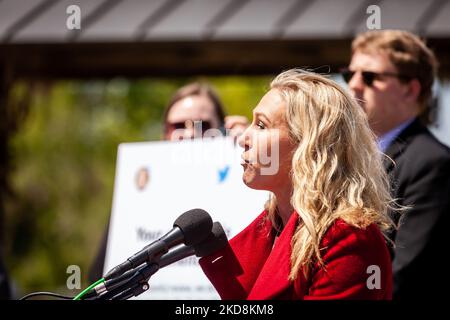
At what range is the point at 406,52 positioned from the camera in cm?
354

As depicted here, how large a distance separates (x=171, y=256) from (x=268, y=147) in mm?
433

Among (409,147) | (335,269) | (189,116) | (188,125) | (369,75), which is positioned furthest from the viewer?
(189,116)

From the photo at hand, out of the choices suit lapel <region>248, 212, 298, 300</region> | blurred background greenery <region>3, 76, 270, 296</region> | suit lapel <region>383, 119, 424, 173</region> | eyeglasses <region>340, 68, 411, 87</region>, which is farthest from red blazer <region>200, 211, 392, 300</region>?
blurred background greenery <region>3, 76, 270, 296</region>

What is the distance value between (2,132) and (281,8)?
2.23 meters

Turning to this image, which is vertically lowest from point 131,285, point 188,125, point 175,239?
point 131,285

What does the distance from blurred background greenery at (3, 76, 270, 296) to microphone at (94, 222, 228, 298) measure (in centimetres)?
1141

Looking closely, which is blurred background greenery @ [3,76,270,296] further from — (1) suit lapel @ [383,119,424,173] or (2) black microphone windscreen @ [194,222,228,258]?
(2) black microphone windscreen @ [194,222,228,258]

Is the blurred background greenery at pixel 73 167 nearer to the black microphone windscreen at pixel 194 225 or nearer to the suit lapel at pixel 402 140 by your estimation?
the suit lapel at pixel 402 140

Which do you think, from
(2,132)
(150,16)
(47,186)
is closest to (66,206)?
(47,186)

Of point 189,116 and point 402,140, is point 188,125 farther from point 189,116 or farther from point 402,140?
point 402,140

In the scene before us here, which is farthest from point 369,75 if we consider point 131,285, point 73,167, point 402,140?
point 73,167

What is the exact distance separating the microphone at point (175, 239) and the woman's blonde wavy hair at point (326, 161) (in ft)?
0.89

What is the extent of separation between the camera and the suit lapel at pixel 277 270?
2.22 metres

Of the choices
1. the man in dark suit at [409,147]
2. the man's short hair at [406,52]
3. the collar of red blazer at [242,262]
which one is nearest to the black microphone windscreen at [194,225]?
the collar of red blazer at [242,262]
